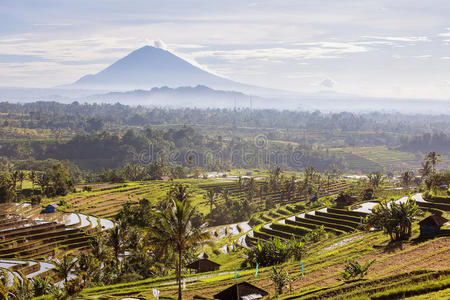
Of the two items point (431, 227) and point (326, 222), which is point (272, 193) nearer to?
point (326, 222)

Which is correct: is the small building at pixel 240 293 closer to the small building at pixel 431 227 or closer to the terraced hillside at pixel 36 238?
the small building at pixel 431 227

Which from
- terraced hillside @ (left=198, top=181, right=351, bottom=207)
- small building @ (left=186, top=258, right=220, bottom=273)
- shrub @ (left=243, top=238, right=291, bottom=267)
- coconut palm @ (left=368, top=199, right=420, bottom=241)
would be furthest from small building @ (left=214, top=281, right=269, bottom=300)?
terraced hillside @ (left=198, top=181, right=351, bottom=207)

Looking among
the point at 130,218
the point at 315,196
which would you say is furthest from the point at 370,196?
the point at 130,218

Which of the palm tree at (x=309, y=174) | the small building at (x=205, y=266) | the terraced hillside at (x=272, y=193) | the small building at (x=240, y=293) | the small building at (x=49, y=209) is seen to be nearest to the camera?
the small building at (x=240, y=293)

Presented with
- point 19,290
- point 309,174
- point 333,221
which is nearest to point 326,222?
point 333,221

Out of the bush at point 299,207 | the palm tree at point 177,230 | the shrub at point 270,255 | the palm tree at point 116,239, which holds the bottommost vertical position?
the bush at point 299,207

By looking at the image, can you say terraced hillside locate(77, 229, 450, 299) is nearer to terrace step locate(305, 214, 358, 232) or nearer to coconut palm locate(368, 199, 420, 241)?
coconut palm locate(368, 199, 420, 241)

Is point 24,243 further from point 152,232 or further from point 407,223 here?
point 407,223

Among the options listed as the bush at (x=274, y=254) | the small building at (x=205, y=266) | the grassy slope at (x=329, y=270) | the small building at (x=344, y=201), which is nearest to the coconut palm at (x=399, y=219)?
the grassy slope at (x=329, y=270)
